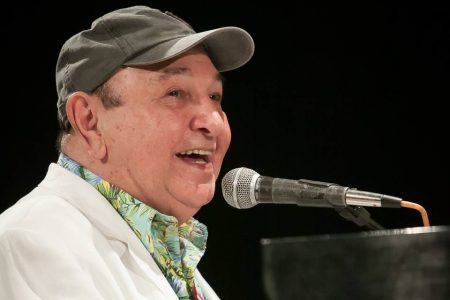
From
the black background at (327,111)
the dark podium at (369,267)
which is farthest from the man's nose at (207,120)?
the black background at (327,111)

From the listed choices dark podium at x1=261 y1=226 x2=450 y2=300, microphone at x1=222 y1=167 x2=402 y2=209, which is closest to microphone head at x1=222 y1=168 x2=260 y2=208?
microphone at x1=222 y1=167 x2=402 y2=209

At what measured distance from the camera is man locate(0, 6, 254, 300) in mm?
1635

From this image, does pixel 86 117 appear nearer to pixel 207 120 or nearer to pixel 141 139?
pixel 141 139

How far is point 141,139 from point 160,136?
0.05 metres

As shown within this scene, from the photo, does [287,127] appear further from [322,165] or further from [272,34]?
[272,34]

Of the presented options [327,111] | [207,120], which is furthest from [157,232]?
[327,111]

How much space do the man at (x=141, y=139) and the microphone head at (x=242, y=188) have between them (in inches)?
3.4

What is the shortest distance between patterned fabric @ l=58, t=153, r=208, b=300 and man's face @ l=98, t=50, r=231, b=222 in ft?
0.13

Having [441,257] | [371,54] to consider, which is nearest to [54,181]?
[441,257]

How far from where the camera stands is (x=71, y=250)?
4.75 ft

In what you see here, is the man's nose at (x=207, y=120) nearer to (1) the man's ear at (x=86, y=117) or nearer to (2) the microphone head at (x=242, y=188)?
(2) the microphone head at (x=242, y=188)

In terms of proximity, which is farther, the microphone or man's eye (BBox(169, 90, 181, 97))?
man's eye (BBox(169, 90, 181, 97))

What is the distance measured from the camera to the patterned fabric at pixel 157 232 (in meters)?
1.68

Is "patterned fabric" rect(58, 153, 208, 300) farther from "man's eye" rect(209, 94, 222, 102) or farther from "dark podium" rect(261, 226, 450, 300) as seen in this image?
"dark podium" rect(261, 226, 450, 300)
